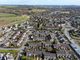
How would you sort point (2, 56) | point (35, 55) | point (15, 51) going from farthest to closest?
point (15, 51), point (35, 55), point (2, 56)

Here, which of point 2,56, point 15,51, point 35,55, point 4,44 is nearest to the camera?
point 2,56

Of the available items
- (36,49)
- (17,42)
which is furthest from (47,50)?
(17,42)

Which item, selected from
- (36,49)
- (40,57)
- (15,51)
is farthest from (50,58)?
(15,51)

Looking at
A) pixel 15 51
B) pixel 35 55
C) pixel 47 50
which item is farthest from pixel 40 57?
pixel 15 51

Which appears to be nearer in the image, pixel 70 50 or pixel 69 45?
pixel 70 50

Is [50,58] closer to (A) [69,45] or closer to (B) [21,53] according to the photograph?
(B) [21,53]

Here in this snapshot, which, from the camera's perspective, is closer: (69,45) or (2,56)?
(2,56)

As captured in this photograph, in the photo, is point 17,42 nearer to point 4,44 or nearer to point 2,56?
point 4,44

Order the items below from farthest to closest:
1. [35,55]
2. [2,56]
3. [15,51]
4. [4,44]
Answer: [4,44] → [15,51] → [35,55] → [2,56]

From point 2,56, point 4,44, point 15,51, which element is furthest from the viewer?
point 4,44
